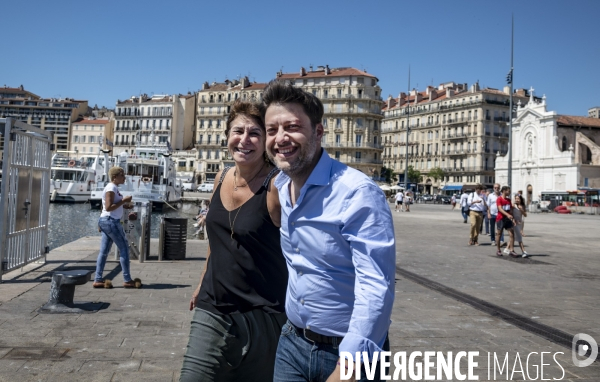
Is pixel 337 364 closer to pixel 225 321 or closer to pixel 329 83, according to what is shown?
pixel 225 321

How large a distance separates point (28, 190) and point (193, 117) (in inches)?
3881

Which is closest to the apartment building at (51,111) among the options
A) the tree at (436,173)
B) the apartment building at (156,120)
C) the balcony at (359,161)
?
the apartment building at (156,120)

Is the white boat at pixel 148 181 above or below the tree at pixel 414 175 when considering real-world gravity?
below

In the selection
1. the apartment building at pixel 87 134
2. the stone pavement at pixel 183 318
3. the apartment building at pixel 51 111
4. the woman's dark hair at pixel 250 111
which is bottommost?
the stone pavement at pixel 183 318

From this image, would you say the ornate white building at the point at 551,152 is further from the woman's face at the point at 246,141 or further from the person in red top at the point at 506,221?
the woman's face at the point at 246,141

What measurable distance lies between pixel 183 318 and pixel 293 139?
426cm

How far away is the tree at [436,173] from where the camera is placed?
310 feet

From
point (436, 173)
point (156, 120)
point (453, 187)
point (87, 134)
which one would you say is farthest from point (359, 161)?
point (87, 134)

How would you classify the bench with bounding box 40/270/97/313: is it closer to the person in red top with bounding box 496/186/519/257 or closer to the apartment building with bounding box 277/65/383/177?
the person in red top with bounding box 496/186/519/257

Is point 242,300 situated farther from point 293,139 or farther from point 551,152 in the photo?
point 551,152

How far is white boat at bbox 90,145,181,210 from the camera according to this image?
126 ft

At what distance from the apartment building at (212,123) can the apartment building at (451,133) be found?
2926 cm

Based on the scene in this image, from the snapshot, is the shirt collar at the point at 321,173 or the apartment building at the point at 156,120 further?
the apartment building at the point at 156,120

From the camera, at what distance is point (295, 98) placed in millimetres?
2076
